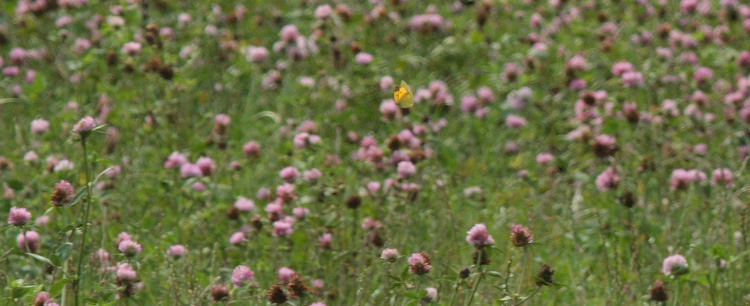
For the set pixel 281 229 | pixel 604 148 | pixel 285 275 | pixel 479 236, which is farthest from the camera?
pixel 604 148

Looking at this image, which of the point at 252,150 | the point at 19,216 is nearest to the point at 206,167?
the point at 252,150

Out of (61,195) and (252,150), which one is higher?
(61,195)

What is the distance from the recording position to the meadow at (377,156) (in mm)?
3023

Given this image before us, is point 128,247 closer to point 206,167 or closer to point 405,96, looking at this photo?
point 405,96

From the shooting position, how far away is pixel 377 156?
12.5 ft

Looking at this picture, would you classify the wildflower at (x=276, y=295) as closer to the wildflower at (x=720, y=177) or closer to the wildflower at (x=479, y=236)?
the wildflower at (x=479, y=236)

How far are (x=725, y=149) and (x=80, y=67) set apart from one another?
2.49m

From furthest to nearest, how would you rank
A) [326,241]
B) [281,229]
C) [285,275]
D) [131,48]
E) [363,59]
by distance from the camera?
[363,59]
[131,48]
[326,241]
[281,229]
[285,275]

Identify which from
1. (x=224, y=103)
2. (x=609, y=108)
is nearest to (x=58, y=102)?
(x=224, y=103)

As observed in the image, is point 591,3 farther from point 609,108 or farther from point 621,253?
point 621,253

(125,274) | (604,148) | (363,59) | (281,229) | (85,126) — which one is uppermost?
(85,126)

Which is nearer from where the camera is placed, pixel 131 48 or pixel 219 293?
pixel 219 293

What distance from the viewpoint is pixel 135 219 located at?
3783 mm

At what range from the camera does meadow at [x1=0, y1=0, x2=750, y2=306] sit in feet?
9.92
